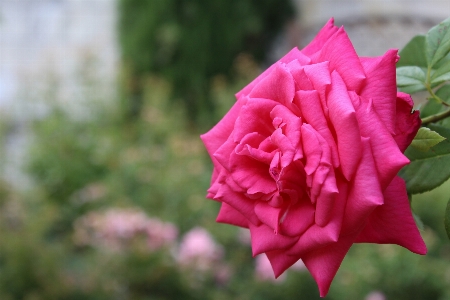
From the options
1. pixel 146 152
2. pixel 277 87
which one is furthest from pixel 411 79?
pixel 146 152

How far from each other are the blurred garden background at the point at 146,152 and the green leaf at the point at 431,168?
2.66 ft

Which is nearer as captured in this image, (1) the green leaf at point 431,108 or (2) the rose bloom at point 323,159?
(2) the rose bloom at point 323,159

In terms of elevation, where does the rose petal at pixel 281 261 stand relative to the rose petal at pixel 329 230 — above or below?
below

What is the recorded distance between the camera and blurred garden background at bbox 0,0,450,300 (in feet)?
5.09

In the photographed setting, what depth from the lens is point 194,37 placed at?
12.3ft

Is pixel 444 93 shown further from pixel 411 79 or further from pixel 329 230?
pixel 329 230

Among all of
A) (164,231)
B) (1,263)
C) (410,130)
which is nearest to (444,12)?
(164,231)

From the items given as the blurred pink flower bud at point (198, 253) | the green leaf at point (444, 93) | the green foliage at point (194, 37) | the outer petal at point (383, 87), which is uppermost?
the outer petal at point (383, 87)

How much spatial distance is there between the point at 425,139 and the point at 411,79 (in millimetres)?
89

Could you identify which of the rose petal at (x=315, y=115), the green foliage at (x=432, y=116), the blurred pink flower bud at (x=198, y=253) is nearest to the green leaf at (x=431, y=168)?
the green foliage at (x=432, y=116)

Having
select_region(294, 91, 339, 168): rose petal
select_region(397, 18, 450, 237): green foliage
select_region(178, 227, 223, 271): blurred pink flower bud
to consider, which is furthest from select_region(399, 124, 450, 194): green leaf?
select_region(178, 227, 223, 271): blurred pink flower bud

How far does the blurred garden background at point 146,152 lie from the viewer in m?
1.55

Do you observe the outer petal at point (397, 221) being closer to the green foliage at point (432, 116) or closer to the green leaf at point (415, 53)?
the green foliage at point (432, 116)

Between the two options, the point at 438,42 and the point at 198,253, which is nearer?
the point at 438,42
